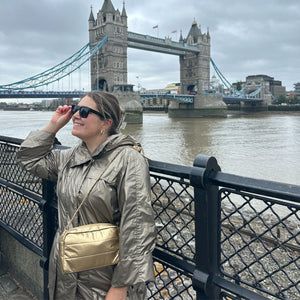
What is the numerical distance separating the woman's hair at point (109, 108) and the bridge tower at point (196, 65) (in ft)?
174

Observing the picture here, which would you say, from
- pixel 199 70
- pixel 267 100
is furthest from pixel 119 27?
pixel 267 100

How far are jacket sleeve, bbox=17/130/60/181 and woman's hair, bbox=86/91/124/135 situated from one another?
39 centimetres

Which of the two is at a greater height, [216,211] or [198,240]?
[216,211]

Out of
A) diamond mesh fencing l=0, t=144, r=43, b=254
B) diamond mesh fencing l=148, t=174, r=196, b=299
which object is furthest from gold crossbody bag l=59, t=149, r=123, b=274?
diamond mesh fencing l=0, t=144, r=43, b=254

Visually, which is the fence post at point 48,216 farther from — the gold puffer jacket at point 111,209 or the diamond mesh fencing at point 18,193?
the gold puffer jacket at point 111,209

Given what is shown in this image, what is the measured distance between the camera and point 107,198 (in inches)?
48.3

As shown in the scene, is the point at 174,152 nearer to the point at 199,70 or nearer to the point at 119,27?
the point at 119,27

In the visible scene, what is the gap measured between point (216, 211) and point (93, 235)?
469 mm

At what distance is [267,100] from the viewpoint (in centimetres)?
5841

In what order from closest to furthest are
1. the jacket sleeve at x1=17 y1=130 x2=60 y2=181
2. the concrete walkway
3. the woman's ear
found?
1. the woman's ear
2. the jacket sleeve at x1=17 y1=130 x2=60 y2=181
3. the concrete walkway

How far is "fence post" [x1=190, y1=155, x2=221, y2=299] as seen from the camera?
117 cm

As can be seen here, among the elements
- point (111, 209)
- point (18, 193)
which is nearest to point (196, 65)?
point (18, 193)

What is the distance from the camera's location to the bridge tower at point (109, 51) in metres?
40.3

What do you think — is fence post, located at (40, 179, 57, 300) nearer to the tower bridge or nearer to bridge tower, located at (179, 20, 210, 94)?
the tower bridge
